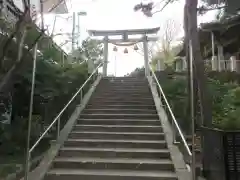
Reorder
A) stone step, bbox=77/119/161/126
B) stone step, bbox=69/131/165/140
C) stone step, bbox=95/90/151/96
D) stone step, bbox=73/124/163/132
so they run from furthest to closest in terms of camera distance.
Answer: stone step, bbox=95/90/151/96 < stone step, bbox=77/119/161/126 < stone step, bbox=73/124/163/132 < stone step, bbox=69/131/165/140

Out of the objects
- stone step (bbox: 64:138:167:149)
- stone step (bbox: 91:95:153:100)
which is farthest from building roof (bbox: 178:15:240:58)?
stone step (bbox: 64:138:167:149)

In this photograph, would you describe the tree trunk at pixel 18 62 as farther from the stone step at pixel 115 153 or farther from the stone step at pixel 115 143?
the stone step at pixel 115 143

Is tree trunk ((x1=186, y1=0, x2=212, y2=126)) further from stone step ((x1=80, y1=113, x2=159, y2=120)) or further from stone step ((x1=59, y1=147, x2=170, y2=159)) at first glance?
stone step ((x1=80, y1=113, x2=159, y2=120))

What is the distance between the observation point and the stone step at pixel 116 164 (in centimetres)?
622

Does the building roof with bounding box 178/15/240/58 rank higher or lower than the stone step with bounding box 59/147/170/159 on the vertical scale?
higher

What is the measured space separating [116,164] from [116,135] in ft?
5.41

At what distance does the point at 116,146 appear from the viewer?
7.32 meters

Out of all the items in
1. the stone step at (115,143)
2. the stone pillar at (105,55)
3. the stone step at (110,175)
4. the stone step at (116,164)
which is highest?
the stone pillar at (105,55)

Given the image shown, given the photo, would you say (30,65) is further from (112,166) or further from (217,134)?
(217,134)

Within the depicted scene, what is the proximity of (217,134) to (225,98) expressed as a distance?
5188 mm

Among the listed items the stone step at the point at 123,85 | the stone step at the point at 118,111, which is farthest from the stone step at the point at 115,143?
the stone step at the point at 123,85

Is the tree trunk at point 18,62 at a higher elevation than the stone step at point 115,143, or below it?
higher

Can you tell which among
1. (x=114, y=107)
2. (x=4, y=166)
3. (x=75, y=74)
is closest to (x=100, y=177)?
(x=4, y=166)

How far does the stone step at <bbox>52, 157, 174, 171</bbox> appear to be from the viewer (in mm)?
6217
